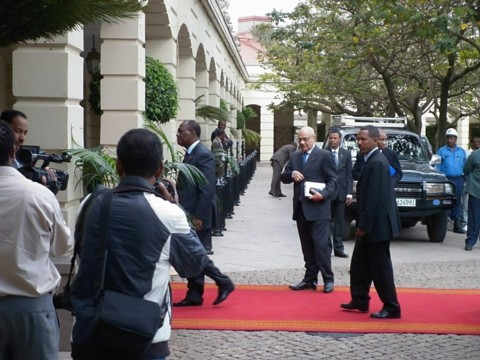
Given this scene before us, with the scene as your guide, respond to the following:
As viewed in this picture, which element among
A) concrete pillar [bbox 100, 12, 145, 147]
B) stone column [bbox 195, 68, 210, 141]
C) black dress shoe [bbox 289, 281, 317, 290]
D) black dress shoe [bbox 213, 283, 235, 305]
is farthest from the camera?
stone column [bbox 195, 68, 210, 141]

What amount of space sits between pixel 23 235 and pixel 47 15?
1.62 m

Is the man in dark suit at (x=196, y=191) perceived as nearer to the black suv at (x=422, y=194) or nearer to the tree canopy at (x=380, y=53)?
the black suv at (x=422, y=194)

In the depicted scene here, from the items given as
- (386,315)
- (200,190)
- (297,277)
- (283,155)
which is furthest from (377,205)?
(283,155)

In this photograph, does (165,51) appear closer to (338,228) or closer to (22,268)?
(338,228)

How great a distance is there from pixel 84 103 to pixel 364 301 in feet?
37.5

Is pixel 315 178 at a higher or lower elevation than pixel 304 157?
lower

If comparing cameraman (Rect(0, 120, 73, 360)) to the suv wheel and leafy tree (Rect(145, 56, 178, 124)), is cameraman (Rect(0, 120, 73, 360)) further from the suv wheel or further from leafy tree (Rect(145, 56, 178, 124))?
the suv wheel

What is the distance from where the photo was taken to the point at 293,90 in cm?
3650

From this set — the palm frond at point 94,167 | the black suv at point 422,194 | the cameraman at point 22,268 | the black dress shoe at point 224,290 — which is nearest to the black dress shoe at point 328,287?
the black dress shoe at point 224,290

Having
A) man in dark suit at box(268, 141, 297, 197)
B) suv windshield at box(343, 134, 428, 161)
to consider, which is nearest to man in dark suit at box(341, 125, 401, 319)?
suv windshield at box(343, 134, 428, 161)

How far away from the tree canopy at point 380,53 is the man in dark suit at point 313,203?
5.31m

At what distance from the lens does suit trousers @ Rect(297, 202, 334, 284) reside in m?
10.0

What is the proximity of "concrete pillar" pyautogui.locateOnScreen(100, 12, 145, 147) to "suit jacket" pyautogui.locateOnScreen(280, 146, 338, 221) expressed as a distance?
2.80 meters

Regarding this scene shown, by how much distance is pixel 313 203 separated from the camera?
10117mm
